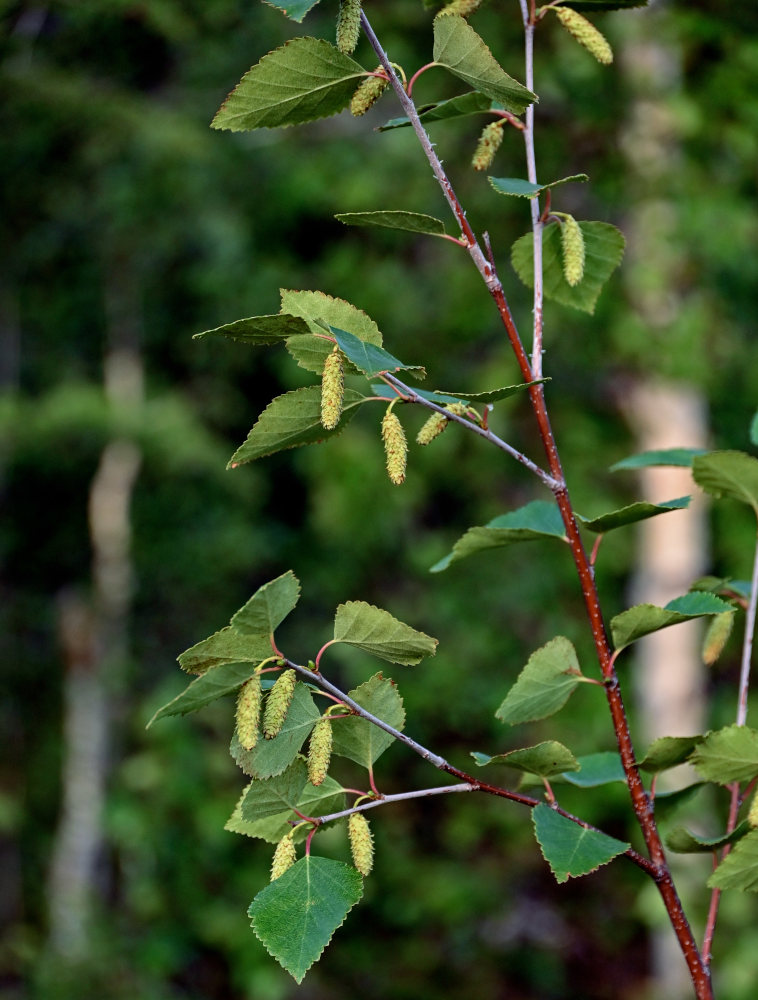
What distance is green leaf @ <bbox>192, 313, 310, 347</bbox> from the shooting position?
1.27 feet

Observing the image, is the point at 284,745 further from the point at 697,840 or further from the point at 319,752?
the point at 697,840

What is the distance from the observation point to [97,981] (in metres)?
2.13

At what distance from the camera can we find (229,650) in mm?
410

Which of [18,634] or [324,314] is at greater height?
[324,314]

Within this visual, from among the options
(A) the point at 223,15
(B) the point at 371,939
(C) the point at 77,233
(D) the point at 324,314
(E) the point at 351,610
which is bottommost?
(B) the point at 371,939

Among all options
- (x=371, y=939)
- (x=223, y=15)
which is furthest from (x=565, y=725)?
(x=223, y=15)

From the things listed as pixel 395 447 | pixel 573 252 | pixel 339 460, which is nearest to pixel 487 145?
pixel 573 252

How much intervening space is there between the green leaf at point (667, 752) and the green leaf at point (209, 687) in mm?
189

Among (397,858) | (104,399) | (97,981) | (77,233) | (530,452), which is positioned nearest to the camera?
(97,981)

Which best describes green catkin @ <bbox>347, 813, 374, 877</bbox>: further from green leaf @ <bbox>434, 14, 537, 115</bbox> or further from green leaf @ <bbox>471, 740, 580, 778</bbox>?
green leaf @ <bbox>434, 14, 537, 115</bbox>

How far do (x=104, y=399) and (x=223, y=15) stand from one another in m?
0.98

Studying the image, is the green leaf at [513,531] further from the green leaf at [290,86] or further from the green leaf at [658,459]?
the green leaf at [290,86]

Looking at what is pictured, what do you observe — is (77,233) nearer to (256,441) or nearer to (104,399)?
(104,399)

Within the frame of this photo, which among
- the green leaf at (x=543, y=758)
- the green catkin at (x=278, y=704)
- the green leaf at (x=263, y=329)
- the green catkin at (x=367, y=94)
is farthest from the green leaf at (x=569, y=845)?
the green catkin at (x=367, y=94)
